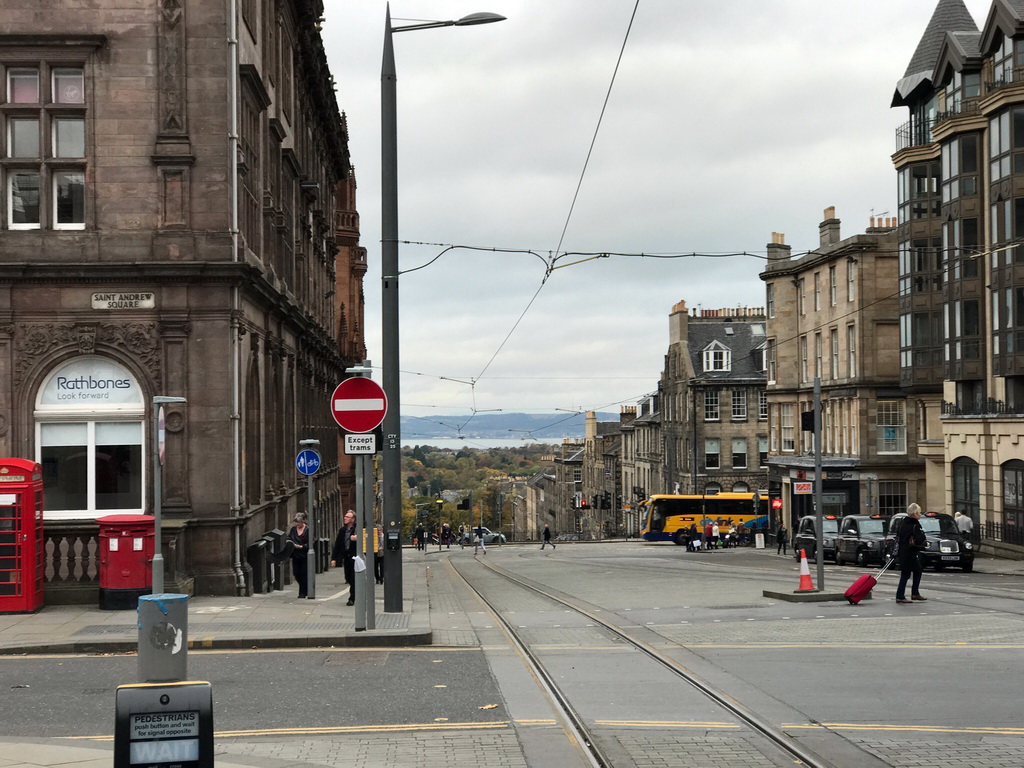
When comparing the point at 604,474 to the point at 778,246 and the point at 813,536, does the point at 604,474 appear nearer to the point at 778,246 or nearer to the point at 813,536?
the point at 778,246

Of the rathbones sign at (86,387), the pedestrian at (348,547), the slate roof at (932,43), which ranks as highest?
the slate roof at (932,43)

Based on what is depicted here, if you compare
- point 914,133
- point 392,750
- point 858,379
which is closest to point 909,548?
point 392,750

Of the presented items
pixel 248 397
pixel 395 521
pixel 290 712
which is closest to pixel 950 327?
pixel 248 397

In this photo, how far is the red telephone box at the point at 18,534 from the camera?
1750 centimetres

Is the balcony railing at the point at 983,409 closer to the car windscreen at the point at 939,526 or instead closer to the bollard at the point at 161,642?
the car windscreen at the point at 939,526

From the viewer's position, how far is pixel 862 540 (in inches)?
1521

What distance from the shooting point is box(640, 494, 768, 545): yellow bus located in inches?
2896

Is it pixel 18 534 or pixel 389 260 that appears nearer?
pixel 18 534

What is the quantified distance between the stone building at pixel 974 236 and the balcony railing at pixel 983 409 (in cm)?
5

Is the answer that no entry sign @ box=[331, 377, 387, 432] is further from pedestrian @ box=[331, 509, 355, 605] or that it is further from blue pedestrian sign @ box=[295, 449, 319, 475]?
blue pedestrian sign @ box=[295, 449, 319, 475]

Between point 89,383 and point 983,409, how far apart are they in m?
33.3

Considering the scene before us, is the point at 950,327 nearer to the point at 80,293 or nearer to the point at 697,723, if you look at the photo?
the point at 80,293

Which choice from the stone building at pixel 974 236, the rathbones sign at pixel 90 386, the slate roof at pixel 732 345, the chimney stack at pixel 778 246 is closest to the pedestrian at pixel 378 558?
the rathbones sign at pixel 90 386

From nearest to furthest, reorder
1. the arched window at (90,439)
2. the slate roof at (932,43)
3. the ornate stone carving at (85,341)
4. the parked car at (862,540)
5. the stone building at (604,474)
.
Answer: the ornate stone carving at (85,341) → the arched window at (90,439) → the parked car at (862,540) → the slate roof at (932,43) → the stone building at (604,474)
